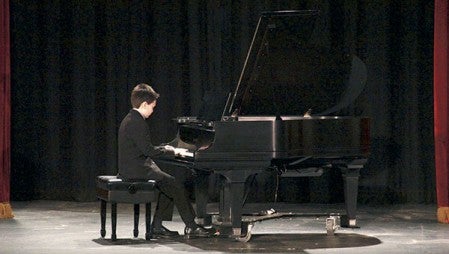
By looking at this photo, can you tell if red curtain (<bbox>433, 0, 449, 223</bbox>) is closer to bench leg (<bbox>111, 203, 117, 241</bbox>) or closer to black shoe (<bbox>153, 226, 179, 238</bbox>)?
black shoe (<bbox>153, 226, 179, 238</bbox>)

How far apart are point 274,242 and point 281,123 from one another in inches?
34.4

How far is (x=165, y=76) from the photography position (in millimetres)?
10234

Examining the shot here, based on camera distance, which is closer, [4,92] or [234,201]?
[234,201]

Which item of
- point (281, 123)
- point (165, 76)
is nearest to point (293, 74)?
point (281, 123)

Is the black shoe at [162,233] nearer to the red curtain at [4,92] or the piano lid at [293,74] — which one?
the piano lid at [293,74]

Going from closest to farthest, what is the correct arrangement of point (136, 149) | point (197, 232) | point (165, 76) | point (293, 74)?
point (136, 149) < point (197, 232) < point (293, 74) < point (165, 76)

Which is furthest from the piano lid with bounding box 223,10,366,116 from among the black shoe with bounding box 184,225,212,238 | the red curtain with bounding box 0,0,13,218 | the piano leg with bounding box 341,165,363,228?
the red curtain with bounding box 0,0,13,218

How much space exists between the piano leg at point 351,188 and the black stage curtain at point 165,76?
2068 mm

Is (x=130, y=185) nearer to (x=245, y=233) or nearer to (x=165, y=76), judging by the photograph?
(x=245, y=233)

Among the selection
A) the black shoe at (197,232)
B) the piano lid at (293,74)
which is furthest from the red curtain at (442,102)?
the black shoe at (197,232)

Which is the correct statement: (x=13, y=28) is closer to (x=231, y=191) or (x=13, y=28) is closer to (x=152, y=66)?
(x=152, y=66)

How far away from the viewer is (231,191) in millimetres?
7395

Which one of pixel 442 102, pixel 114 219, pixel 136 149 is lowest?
pixel 114 219

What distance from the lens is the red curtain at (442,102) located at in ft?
29.0
